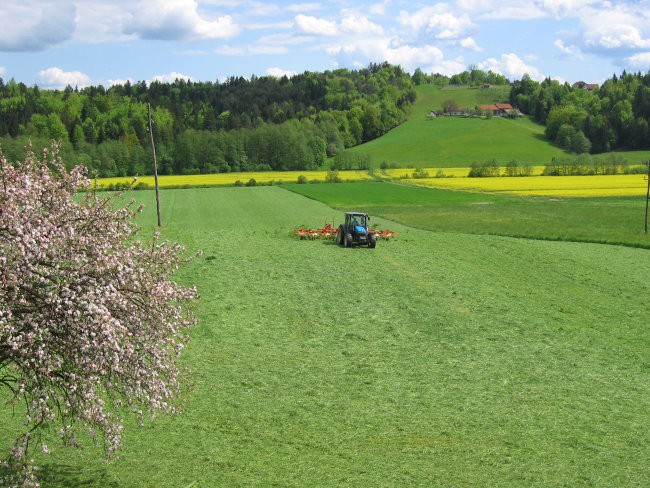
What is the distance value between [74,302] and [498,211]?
2494 inches

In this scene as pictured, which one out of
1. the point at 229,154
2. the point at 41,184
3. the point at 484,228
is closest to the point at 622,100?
the point at 229,154

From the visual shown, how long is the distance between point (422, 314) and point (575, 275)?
11.8 meters

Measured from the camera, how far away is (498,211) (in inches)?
2771

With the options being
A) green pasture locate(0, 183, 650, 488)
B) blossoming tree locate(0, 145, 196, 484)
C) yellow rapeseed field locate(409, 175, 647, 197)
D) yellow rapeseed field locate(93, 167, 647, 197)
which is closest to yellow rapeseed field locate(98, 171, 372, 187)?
yellow rapeseed field locate(93, 167, 647, 197)

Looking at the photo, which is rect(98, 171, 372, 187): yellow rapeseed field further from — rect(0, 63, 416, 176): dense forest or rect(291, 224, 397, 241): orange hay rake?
rect(291, 224, 397, 241): orange hay rake

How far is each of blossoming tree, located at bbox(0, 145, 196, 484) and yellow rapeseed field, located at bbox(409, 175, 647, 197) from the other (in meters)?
84.4

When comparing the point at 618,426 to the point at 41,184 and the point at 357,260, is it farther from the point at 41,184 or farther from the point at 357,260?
the point at 357,260

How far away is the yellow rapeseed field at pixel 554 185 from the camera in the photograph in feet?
302

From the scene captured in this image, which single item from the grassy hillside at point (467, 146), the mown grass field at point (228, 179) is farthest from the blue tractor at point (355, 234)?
the grassy hillside at point (467, 146)

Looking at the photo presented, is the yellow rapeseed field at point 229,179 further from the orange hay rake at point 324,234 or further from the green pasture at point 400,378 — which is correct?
the green pasture at point 400,378

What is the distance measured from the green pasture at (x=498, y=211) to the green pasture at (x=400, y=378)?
13165 mm

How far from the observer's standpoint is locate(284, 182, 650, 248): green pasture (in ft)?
174

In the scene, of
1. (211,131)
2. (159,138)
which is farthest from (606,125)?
(159,138)

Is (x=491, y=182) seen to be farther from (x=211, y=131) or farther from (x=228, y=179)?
(x=211, y=131)
